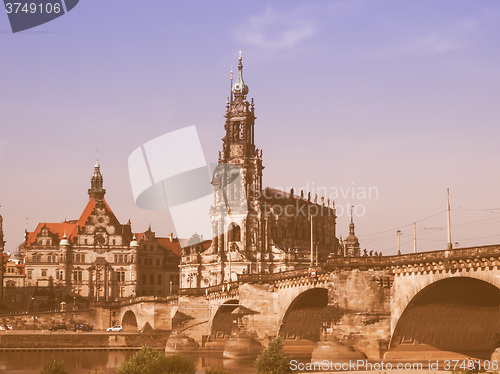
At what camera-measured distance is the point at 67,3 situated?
49156 mm

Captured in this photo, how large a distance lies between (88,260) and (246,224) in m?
30.9

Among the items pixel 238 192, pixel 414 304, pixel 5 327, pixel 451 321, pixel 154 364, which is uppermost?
pixel 238 192

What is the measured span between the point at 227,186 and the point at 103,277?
28.4 metres

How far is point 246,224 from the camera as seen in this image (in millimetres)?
150500

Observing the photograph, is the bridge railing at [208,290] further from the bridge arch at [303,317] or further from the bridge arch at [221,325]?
the bridge arch at [303,317]

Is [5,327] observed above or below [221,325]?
below

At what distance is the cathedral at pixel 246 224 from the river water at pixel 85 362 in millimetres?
48721

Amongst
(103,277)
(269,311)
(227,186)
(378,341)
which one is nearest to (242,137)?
(227,186)

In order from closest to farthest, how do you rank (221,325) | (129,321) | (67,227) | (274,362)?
1. (274,362)
2. (221,325)
3. (129,321)
4. (67,227)

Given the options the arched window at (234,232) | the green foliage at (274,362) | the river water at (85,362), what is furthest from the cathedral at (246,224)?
the green foliage at (274,362)

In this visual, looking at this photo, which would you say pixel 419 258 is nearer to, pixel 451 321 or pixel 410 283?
pixel 410 283

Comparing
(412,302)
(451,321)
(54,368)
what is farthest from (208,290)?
(54,368)

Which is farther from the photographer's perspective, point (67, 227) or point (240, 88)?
point (67, 227)

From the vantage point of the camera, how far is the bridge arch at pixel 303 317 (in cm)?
8431
